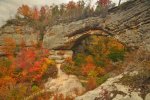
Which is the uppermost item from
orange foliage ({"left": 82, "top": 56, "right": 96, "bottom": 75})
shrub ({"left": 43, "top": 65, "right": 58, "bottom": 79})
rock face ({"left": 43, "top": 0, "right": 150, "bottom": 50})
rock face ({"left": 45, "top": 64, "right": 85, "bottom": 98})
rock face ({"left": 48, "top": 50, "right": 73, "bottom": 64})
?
rock face ({"left": 43, "top": 0, "right": 150, "bottom": 50})

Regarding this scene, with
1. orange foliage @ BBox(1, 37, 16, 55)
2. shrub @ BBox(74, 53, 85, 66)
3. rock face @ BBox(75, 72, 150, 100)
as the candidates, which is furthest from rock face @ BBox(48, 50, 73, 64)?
rock face @ BBox(75, 72, 150, 100)

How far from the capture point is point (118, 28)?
33.2m

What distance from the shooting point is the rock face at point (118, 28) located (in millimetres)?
29734

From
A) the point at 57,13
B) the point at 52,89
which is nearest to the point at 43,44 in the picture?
the point at 52,89

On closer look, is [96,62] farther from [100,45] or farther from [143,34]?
[143,34]

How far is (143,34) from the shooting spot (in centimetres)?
2908

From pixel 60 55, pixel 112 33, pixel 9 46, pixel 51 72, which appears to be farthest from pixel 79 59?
pixel 9 46

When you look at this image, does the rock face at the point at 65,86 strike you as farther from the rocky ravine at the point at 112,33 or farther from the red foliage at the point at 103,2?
the red foliage at the point at 103,2

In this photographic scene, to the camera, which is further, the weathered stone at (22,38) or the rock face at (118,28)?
the weathered stone at (22,38)

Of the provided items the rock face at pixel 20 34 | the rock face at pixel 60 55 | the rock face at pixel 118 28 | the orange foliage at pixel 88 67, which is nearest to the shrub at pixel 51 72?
the rock face at pixel 60 55

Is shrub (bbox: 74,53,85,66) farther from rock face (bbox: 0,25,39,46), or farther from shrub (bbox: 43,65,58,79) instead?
rock face (bbox: 0,25,39,46)

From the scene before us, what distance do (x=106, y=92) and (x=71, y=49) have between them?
851 inches

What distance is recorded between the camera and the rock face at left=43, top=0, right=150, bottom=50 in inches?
1171

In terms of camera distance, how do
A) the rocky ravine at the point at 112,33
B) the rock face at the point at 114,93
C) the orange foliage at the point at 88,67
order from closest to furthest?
the rock face at the point at 114,93, the rocky ravine at the point at 112,33, the orange foliage at the point at 88,67
